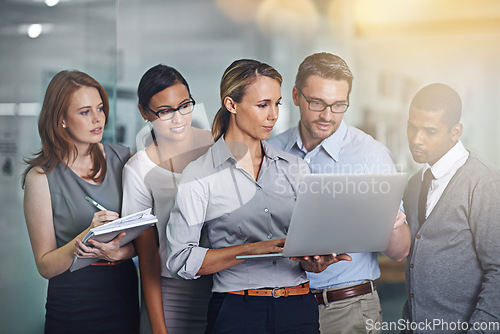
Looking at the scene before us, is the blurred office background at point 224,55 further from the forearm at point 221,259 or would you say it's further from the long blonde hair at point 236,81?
the forearm at point 221,259

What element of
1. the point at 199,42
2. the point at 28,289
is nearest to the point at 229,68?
the point at 199,42

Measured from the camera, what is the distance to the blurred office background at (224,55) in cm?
298

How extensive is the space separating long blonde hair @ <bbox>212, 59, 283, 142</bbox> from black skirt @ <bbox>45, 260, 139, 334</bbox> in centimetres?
96

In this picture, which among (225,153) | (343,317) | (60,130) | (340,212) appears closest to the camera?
(340,212)

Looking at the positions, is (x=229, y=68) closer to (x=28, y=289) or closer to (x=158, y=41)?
(x=158, y=41)

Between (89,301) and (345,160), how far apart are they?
1.59m

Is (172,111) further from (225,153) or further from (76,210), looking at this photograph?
(76,210)

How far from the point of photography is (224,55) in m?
3.20

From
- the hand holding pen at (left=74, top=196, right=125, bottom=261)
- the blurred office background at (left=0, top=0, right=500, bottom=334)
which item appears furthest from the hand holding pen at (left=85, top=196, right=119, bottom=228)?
the blurred office background at (left=0, top=0, right=500, bottom=334)

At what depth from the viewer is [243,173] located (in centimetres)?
268

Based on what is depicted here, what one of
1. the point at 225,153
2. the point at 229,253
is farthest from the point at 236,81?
the point at 229,253

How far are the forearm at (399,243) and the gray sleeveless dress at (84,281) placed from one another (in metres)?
1.44

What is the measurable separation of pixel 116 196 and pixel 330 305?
1302mm

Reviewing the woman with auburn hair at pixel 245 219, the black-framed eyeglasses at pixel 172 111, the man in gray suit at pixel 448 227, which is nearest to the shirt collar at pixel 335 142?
the woman with auburn hair at pixel 245 219
